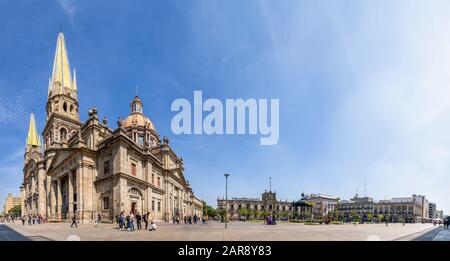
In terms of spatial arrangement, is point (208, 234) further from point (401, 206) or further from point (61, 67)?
point (401, 206)

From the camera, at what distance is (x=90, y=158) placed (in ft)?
19.9

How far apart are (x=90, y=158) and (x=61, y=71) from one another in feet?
11.8

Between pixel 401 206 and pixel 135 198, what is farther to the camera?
pixel 135 198

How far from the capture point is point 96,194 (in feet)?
18.6

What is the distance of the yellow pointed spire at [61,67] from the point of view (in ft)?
9.48

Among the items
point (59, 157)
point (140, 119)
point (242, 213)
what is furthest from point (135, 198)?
point (242, 213)

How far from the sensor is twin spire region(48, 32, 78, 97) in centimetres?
290

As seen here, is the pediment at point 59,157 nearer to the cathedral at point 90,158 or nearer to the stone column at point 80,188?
the cathedral at point 90,158

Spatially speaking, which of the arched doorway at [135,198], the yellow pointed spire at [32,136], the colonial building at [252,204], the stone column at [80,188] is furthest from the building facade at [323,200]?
the arched doorway at [135,198]

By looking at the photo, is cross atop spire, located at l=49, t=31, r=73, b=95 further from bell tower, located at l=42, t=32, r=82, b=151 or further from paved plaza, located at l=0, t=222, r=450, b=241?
paved plaza, located at l=0, t=222, r=450, b=241
